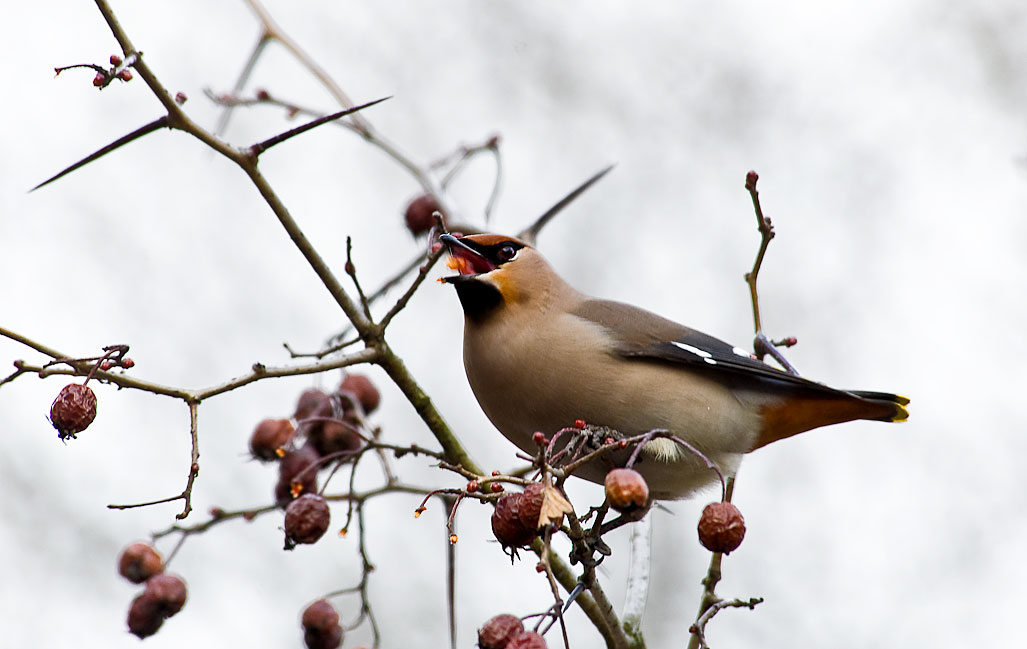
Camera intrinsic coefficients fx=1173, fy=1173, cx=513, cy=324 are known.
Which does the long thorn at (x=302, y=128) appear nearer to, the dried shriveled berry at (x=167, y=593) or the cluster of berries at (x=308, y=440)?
the cluster of berries at (x=308, y=440)

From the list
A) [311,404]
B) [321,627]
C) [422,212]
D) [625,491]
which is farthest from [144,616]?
[422,212]

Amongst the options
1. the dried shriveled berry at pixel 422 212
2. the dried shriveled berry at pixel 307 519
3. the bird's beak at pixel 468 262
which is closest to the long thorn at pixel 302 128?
the dried shriveled berry at pixel 307 519

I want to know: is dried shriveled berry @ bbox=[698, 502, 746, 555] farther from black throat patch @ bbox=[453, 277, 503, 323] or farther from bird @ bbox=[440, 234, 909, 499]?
black throat patch @ bbox=[453, 277, 503, 323]

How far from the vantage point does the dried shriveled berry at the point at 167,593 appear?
2.80 meters

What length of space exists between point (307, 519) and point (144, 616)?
446 mm

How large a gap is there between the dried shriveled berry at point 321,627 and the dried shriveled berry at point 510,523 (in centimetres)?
99

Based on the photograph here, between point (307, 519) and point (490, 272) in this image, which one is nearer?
point (307, 519)

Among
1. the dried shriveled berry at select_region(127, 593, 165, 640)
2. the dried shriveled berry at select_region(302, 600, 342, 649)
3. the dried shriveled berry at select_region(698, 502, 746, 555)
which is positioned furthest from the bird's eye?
the dried shriveled berry at select_region(698, 502, 746, 555)

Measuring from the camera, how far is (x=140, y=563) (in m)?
2.92

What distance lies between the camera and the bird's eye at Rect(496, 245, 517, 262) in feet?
12.0

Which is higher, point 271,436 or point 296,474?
point 271,436

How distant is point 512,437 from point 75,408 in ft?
4.77

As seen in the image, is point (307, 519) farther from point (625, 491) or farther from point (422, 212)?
point (422, 212)

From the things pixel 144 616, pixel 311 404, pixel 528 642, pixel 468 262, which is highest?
pixel 468 262
